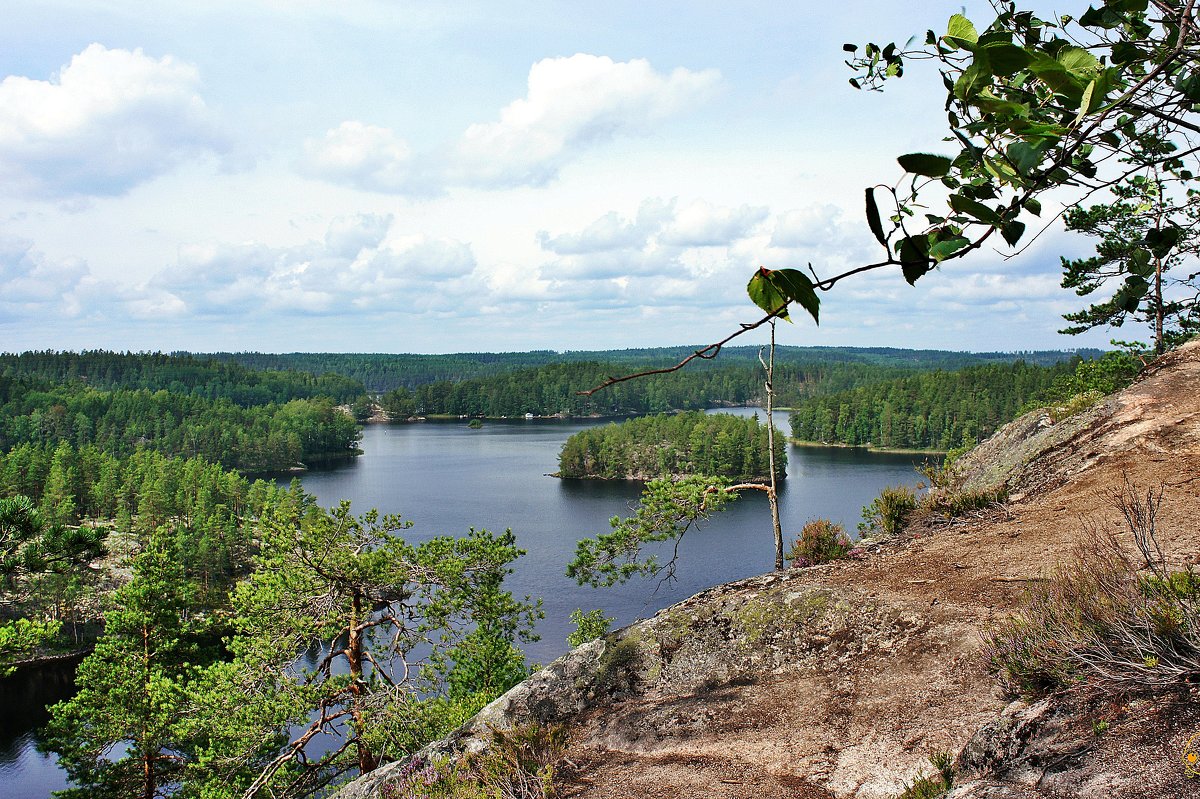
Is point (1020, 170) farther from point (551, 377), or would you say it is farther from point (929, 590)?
point (551, 377)

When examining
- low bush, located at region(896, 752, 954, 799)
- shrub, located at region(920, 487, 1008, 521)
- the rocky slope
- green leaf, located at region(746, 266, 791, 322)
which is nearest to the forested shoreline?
shrub, located at region(920, 487, 1008, 521)

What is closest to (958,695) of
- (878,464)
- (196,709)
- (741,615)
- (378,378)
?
(741,615)

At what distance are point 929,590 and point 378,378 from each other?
19211 cm

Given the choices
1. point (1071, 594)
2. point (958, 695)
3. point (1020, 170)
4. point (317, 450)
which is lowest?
point (317, 450)

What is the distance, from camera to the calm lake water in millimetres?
26500

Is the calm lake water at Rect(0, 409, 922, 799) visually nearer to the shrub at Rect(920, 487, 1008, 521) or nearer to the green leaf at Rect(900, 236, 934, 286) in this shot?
the shrub at Rect(920, 487, 1008, 521)

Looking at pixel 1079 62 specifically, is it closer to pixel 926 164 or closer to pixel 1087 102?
pixel 1087 102

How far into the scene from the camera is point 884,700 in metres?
4.87

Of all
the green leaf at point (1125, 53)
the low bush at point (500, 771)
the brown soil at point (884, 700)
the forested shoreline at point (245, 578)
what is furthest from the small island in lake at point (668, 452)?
the green leaf at point (1125, 53)

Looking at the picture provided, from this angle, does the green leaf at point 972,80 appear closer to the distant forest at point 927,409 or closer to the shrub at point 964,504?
the shrub at point 964,504

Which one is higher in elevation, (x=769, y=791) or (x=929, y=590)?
(x=929, y=590)

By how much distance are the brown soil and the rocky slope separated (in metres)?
0.01

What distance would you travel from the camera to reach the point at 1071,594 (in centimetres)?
412

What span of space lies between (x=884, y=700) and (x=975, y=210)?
14.5ft
